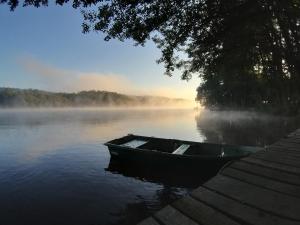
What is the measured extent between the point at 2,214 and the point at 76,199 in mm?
3490

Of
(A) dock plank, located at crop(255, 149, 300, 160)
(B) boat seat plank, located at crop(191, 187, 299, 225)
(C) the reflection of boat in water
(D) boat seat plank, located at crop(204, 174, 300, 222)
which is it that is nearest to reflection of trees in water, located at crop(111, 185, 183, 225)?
(C) the reflection of boat in water

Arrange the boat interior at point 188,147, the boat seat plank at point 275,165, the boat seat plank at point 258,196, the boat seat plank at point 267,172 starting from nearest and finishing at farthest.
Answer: the boat seat plank at point 258,196
the boat seat plank at point 267,172
the boat seat plank at point 275,165
the boat interior at point 188,147

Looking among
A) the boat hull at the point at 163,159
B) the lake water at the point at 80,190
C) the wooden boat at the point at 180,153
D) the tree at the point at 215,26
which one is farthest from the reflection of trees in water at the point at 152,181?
the tree at the point at 215,26

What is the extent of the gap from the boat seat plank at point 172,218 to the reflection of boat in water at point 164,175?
43.8 ft

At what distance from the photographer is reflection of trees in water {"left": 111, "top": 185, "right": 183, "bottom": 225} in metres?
12.5

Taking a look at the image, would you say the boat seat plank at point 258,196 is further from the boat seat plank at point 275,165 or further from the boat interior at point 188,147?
the boat interior at point 188,147

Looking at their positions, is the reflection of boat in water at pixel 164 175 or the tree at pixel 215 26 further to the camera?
the reflection of boat in water at pixel 164 175

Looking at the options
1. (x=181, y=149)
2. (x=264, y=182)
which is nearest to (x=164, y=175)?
(x=181, y=149)

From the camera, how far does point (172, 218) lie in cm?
353

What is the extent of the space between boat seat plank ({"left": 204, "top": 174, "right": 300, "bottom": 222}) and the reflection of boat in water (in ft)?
40.0

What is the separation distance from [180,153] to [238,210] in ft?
48.6

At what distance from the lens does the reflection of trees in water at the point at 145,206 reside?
1248 cm

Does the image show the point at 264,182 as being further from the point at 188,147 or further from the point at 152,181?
the point at 188,147

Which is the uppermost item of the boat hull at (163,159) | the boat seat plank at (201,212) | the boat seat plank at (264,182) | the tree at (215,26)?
the tree at (215,26)
